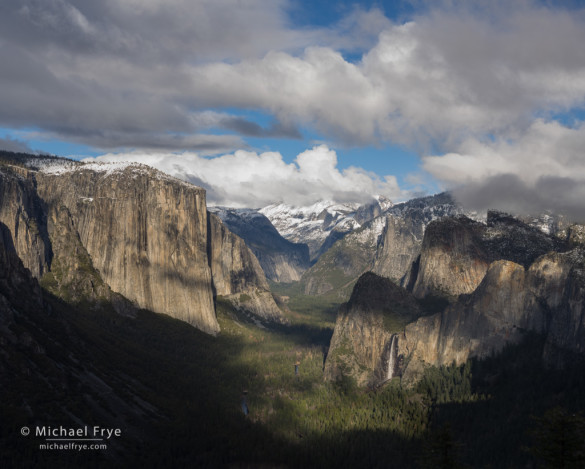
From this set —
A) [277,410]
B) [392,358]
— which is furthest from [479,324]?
[277,410]

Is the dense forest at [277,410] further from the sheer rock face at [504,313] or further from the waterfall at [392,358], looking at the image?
the waterfall at [392,358]

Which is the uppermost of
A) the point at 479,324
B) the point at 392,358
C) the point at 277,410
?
the point at 479,324

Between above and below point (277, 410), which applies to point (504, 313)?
above

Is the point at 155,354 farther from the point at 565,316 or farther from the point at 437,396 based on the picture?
the point at 565,316

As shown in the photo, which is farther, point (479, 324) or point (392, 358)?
point (392, 358)

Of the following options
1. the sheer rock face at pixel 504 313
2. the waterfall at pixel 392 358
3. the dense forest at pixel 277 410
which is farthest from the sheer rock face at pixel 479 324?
the waterfall at pixel 392 358

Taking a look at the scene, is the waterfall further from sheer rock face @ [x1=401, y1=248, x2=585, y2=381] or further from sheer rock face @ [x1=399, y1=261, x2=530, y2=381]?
sheer rock face @ [x1=399, y1=261, x2=530, y2=381]

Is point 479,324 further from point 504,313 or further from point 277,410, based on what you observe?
point 277,410

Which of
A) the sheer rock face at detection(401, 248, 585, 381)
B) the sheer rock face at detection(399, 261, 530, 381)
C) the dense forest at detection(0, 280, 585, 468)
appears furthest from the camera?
the sheer rock face at detection(399, 261, 530, 381)

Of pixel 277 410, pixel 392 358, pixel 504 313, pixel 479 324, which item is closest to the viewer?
pixel 277 410

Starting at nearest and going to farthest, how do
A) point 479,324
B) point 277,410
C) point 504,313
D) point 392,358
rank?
point 277,410 < point 504,313 < point 479,324 < point 392,358

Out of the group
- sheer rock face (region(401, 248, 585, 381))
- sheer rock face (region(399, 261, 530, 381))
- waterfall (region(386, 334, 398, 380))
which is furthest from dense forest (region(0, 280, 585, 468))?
waterfall (region(386, 334, 398, 380))
